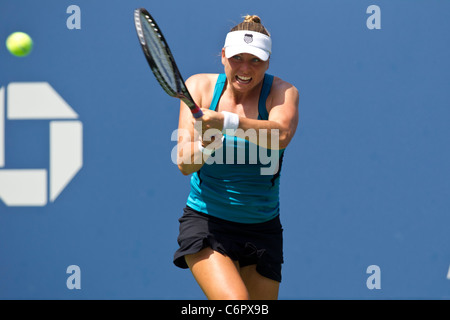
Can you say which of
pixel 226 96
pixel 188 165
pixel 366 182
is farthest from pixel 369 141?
pixel 188 165

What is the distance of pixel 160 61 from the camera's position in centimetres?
226

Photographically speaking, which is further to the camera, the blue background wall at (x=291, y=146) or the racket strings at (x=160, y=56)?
the blue background wall at (x=291, y=146)

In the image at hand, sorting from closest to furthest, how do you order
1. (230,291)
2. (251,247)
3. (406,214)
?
1. (230,291)
2. (251,247)
3. (406,214)

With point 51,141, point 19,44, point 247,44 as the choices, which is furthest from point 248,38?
point 51,141

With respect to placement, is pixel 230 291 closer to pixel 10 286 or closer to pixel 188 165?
pixel 188 165

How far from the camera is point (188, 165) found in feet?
7.88

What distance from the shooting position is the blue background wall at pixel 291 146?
346 centimetres

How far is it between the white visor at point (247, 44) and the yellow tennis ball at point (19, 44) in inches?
→ 50.6

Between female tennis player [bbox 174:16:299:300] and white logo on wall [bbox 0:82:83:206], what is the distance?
3.88 feet

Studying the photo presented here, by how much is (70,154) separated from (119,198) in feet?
1.08

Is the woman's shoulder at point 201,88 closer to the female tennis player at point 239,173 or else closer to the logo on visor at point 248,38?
the female tennis player at point 239,173

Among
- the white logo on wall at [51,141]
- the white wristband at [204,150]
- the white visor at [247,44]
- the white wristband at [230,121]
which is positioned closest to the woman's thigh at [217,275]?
the white wristband at [204,150]

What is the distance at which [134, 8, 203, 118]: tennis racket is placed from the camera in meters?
2.14

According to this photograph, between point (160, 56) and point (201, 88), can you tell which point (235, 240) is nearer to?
point (201, 88)
